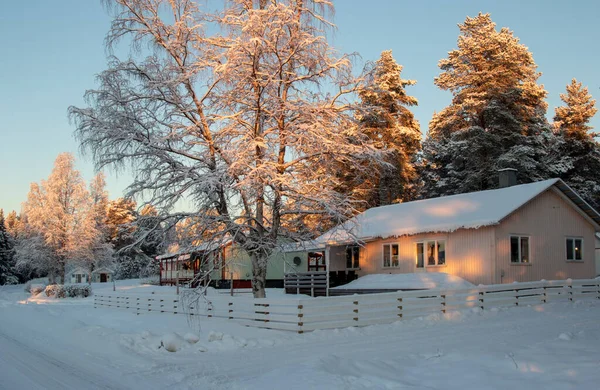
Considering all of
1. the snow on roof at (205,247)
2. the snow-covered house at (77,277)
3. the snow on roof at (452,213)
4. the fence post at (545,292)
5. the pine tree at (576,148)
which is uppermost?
the pine tree at (576,148)

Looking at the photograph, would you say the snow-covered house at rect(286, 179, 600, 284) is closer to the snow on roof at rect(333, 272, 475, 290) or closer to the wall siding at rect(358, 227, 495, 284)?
the wall siding at rect(358, 227, 495, 284)

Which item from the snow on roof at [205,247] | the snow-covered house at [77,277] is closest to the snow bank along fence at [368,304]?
the snow on roof at [205,247]

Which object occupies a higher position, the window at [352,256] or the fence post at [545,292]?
the window at [352,256]

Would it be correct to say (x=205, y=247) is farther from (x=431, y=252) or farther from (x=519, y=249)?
Answer: (x=519, y=249)

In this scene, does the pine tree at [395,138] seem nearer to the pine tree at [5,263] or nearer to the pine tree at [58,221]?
the pine tree at [58,221]

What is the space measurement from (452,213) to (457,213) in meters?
0.37

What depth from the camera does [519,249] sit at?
76.8ft

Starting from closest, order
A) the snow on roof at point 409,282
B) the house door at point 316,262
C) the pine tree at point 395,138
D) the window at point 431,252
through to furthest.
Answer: the snow on roof at point 409,282, the window at point 431,252, the house door at point 316,262, the pine tree at point 395,138

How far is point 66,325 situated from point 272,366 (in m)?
9.70

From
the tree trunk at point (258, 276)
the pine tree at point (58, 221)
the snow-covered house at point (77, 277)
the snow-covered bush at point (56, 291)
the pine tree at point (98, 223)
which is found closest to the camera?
the tree trunk at point (258, 276)

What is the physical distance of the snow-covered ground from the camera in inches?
324

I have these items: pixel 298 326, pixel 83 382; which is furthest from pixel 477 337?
pixel 83 382

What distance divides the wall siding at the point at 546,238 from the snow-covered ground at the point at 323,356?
5919mm

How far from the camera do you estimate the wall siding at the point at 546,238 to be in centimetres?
2280
